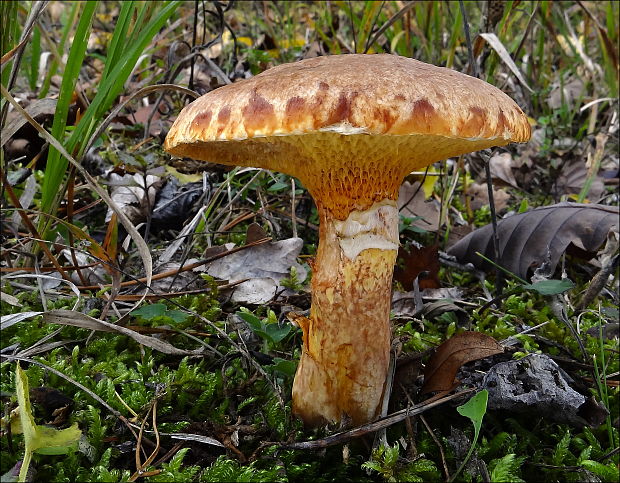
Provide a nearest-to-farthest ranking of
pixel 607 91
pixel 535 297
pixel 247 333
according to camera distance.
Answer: pixel 247 333
pixel 535 297
pixel 607 91

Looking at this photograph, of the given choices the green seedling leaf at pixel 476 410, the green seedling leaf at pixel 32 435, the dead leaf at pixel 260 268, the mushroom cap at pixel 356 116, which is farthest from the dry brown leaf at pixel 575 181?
the green seedling leaf at pixel 32 435

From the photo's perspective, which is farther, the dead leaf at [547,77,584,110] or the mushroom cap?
the dead leaf at [547,77,584,110]

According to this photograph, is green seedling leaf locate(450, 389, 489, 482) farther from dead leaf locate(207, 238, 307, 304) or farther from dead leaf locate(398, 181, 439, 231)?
dead leaf locate(398, 181, 439, 231)

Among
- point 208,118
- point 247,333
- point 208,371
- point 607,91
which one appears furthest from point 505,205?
point 208,118

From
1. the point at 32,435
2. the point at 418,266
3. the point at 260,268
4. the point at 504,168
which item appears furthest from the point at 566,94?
the point at 32,435

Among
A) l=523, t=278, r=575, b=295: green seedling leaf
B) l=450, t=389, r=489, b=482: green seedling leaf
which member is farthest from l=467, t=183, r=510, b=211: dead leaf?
l=450, t=389, r=489, b=482: green seedling leaf

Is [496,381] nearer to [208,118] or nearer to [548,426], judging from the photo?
[548,426]
